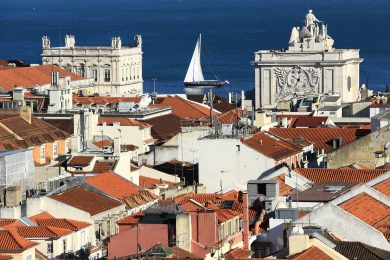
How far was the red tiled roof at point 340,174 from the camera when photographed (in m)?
46.2

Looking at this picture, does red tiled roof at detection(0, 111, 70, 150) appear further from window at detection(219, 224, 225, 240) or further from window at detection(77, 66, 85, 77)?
window at detection(77, 66, 85, 77)

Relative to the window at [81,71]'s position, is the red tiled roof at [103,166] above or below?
below

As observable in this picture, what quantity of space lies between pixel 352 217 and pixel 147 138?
1240 inches

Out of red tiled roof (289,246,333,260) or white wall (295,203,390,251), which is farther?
white wall (295,203,390,251)

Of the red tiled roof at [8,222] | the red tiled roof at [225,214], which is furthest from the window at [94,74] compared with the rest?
the red tiled roof at [225,214]

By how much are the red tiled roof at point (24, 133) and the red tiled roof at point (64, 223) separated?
13643 millimetres

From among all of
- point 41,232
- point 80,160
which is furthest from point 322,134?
point 41,232

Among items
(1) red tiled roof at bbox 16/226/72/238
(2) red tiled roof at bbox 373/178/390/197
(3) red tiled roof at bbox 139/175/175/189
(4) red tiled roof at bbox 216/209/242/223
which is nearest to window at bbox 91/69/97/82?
(3) red tiled roof at bbox 139/175/175/189

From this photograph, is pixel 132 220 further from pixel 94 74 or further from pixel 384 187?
pixel 94 74

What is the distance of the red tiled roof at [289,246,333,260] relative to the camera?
30973 millimetres

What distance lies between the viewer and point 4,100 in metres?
72.7

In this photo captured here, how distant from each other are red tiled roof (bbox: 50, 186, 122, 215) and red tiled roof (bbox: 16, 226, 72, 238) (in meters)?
2.29

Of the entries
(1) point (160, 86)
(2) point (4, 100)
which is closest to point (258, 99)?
(2) point (4, 100)

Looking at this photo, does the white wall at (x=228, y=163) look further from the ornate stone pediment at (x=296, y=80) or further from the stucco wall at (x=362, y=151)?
the ornate stone pediment at (x=296, y=80)
